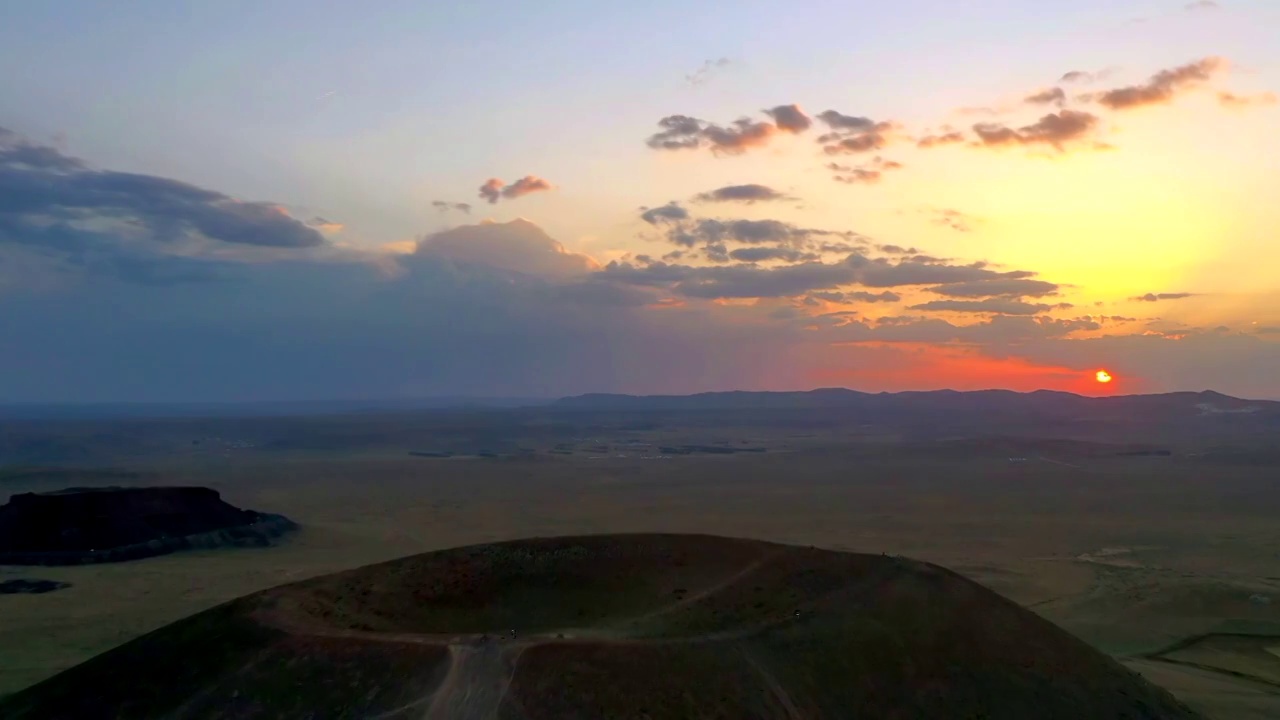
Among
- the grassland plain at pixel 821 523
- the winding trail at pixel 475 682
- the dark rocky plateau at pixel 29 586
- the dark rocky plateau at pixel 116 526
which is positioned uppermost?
the winding trail at pixel 475 682

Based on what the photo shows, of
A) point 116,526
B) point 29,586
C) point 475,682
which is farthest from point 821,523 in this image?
point 475,682

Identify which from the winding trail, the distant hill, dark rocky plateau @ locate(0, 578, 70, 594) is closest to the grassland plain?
dark rocky plateau @ locate(0, 578, 70, 594)

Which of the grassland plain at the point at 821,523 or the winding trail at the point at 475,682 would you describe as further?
the grassland plain at the point at 821,523

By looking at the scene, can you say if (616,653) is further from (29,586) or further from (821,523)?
(821,523)

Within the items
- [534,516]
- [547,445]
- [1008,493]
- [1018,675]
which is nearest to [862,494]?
[1008,493]

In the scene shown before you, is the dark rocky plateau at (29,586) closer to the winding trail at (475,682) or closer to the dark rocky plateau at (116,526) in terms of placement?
the dark rocky plateau at (116,526)

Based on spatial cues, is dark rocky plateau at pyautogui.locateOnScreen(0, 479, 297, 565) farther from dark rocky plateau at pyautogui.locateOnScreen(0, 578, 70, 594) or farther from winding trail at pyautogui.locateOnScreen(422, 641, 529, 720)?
winding trail at pyautogui.locateOnScreen(422, 641, 529, 720)

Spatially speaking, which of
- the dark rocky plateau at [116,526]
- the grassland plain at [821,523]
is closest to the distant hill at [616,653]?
the grassland plain at [821,523]
